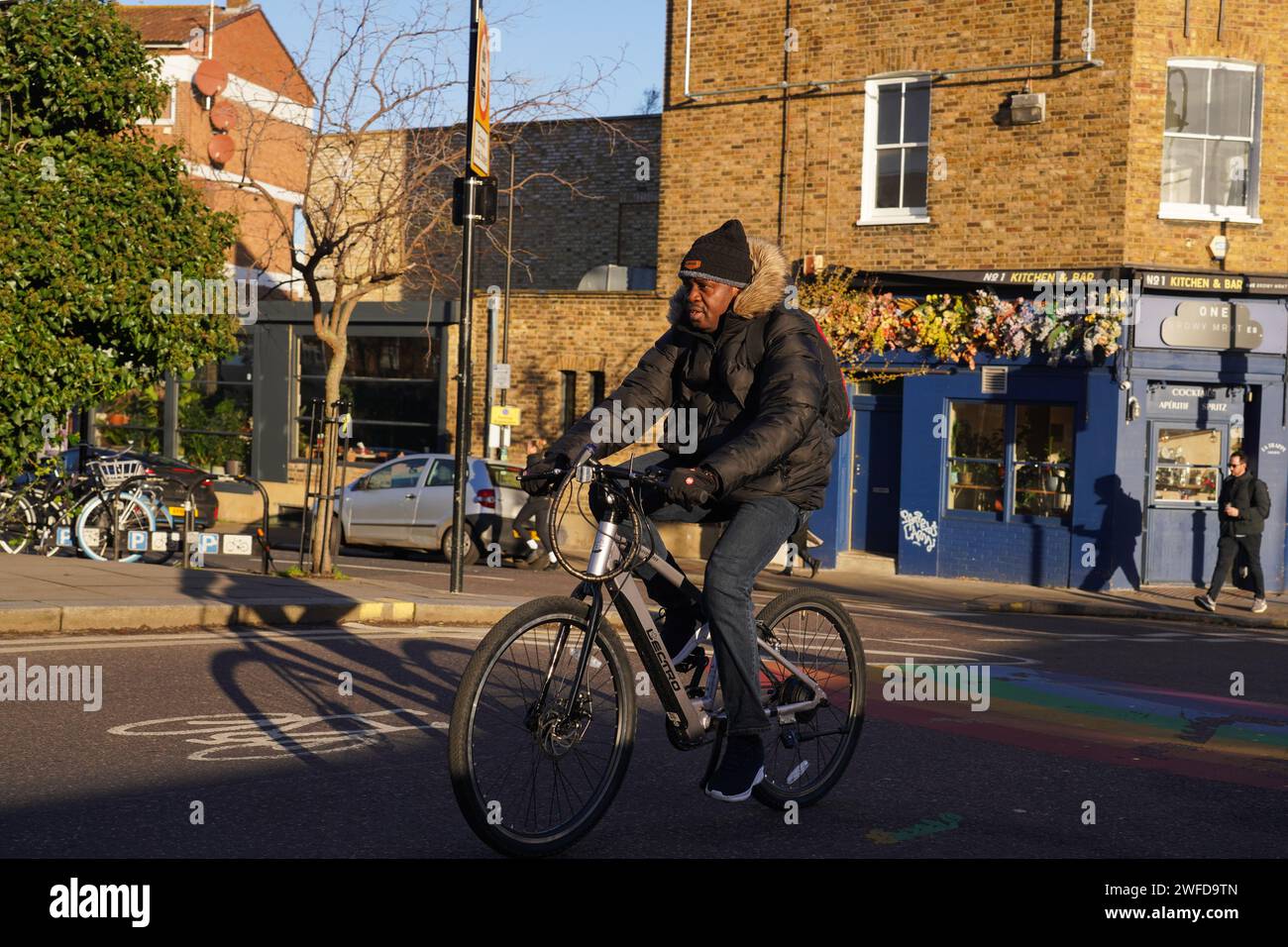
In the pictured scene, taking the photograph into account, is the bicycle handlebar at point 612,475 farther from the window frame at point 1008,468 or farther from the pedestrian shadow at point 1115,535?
the window frame at point 1008,468

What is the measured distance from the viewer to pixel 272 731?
7.08 m

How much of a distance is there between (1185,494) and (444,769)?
57.6ft

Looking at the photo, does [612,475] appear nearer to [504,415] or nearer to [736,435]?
[736,435]

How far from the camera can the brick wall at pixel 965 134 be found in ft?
68.8

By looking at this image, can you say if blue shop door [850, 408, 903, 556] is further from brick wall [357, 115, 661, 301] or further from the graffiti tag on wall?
brick wall [357, 115, 661, 301]

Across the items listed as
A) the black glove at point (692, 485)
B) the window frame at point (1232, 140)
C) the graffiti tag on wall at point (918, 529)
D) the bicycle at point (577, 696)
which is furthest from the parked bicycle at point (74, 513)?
the window frame at point (1232, 140)

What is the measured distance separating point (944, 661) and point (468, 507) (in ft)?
33.9

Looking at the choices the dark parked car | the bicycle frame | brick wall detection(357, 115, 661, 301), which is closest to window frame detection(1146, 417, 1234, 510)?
brick wall detection(357, 115, 661, 301)

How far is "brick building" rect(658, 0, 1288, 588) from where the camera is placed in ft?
68.9

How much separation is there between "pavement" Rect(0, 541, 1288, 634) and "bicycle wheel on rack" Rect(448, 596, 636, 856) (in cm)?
611

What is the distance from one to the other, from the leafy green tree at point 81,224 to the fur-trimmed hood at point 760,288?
352 inches

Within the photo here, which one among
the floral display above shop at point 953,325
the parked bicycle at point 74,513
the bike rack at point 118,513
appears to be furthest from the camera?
the floral display above shop at point 953,325

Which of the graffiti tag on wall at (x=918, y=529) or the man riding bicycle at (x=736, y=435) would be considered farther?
the graffiti tag on wall at (x=918, y=529)
